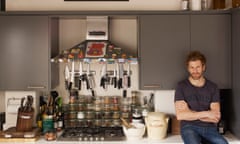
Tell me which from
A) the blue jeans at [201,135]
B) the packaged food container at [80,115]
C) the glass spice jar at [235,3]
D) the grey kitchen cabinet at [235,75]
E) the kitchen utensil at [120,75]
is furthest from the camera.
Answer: the packaged food container at [80,115]

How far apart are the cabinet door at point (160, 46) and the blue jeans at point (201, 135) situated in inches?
19.3

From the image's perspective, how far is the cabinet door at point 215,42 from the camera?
131 inches

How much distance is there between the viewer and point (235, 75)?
10.6 ft

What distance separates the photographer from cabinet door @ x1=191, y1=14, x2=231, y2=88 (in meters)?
3.34

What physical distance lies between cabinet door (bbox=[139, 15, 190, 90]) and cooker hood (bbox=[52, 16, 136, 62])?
0.17 metres

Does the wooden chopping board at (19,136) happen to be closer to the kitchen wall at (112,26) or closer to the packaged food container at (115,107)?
the kitchen wall at (112,26)

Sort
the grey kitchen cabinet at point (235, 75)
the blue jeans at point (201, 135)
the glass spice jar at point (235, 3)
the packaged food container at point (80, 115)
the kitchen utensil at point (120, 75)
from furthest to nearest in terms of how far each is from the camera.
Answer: the packaged food container at point (80, 115)
the kitchen utensil at point (120, 75)
the glass spice jar at point (235, 3)
the grey kitchen cabinet at point (235, 75)
the blue jeans at point (201, 135)

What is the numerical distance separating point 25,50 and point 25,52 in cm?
2

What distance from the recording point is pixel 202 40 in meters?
3.35

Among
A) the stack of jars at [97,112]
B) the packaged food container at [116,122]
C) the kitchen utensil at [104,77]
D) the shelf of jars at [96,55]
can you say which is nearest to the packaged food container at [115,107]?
the stack of jars at [97,112]

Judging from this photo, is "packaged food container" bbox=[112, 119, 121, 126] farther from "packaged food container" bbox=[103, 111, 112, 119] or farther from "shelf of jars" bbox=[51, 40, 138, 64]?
"shelf of jars" bbox=[51, 40, 138, 64]

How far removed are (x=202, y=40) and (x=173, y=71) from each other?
40cm

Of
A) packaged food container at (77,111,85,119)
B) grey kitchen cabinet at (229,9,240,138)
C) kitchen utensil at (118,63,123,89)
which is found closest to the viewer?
grey kitchen cabinet at (229,9,240,138)

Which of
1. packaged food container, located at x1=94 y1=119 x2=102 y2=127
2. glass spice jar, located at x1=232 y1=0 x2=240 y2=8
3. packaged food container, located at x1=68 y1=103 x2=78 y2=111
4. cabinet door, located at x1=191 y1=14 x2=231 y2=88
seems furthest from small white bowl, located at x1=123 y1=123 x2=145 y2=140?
glass spice jar, located at x1=232 y1=0 x2=240 y2=8
